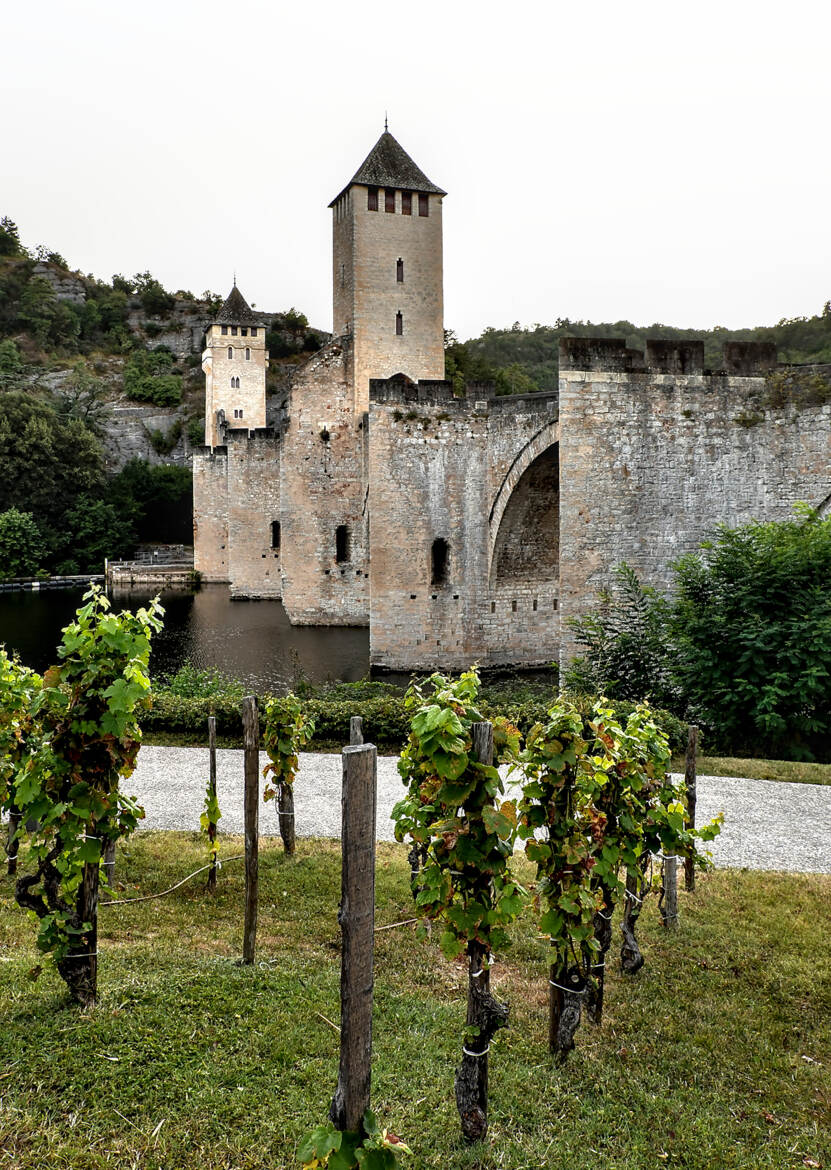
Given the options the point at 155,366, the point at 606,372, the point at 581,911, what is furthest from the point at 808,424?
the point at 155,366

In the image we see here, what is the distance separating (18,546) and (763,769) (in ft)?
116

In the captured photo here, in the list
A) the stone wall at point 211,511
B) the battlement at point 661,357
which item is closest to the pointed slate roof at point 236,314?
the stone wall at point 211,511

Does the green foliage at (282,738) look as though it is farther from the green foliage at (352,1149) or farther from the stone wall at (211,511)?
the stone wall at (211,511)

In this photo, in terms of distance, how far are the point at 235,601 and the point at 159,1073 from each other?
2808 centimetres

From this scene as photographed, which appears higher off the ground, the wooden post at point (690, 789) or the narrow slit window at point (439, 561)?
the narrow slit window at point (439, 561)

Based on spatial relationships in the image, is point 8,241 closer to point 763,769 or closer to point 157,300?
point 157,300

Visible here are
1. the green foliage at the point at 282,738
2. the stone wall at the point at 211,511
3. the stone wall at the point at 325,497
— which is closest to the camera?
the green foliage at the point at 282,738

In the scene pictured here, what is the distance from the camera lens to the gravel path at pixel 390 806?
679 cm

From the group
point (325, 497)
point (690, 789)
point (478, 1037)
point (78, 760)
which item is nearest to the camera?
point (478, 1037)

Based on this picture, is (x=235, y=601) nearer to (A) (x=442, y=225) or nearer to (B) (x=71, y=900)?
(A) (x=442, y=225)

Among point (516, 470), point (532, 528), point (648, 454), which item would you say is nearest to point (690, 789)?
point (648, 454)

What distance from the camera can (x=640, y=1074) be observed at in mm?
3551

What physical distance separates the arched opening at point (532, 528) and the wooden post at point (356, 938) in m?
14.1

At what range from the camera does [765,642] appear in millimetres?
9703
